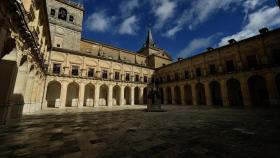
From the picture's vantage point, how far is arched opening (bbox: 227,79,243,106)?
22638 millimetres

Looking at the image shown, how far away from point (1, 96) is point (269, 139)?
1077 cm

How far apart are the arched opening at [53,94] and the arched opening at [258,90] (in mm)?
29586

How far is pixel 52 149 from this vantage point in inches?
139

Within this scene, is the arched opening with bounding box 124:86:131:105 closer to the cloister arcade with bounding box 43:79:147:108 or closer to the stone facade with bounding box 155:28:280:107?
the cloister arcade with bounding box 43:79:147:108

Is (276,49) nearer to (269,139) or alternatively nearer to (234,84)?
(234,84)

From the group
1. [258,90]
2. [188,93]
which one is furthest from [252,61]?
[188,93]

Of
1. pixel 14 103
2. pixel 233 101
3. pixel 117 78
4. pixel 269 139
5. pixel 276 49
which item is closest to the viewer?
pixel 269 139

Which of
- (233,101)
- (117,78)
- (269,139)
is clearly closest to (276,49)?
(233,101)

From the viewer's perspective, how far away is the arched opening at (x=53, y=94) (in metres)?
22.1

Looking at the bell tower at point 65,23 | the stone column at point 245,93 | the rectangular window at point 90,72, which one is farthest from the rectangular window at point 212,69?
the bell tower at point 65,23

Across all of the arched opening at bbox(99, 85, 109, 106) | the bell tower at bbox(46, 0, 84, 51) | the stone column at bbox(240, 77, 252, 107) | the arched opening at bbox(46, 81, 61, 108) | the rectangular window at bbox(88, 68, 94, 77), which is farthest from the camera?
the arched opening at bbox(99, 85, 109, 106)

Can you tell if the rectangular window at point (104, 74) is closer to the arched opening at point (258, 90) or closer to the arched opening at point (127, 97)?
the arched opening at point (127, 97)

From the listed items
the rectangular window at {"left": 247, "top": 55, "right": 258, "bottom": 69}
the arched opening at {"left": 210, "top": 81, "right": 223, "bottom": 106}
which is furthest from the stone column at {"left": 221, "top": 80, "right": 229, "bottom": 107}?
the rectangular window at {"left": 247, "top": 55, "right": 258, "bottom": 69}

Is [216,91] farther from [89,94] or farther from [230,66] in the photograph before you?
[89,94]
